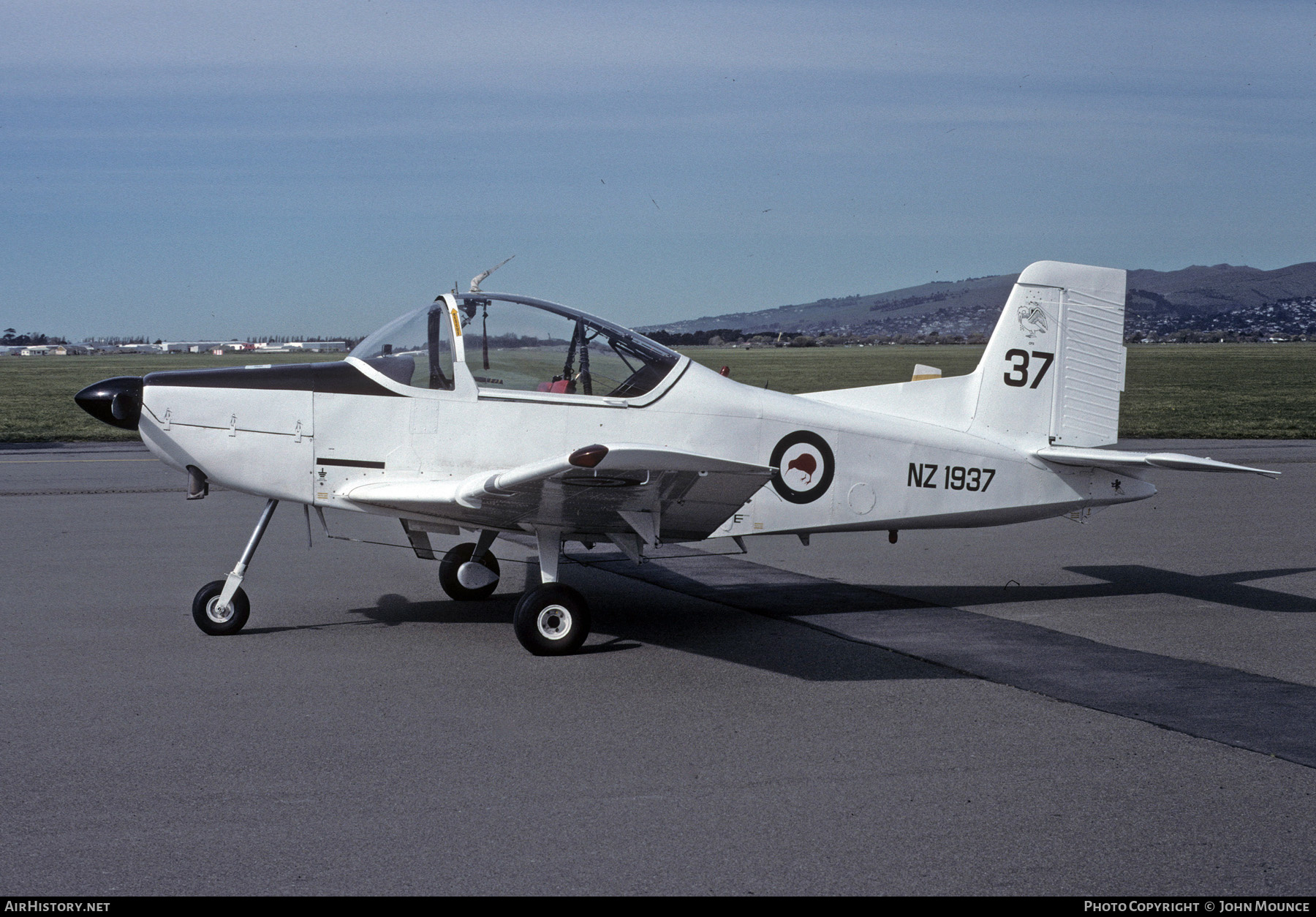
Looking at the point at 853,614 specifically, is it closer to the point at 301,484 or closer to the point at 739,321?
the point at 301,484

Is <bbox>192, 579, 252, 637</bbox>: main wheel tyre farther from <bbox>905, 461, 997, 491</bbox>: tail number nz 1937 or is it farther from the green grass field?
<bbox>905, 461, 997, 491</bbox>: tail number nz 1937

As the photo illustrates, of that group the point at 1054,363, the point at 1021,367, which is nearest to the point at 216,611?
the point at 1021,367

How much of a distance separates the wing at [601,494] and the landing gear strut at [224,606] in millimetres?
820

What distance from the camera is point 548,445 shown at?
7.00 m

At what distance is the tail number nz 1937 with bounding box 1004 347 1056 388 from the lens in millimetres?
8117

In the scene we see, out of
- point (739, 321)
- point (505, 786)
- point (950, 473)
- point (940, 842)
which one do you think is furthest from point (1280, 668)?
point (739, 321)

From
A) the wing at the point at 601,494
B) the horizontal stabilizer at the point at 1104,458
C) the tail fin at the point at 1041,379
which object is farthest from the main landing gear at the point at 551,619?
the horizontal stabilizer at the point at 1104,458

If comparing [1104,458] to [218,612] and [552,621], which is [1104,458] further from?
[218,612]

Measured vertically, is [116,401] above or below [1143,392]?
above

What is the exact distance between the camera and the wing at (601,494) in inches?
231

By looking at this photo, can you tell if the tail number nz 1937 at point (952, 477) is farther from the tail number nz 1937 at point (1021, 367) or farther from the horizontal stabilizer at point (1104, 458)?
the tail number nz 1937 at point (1021, 367)

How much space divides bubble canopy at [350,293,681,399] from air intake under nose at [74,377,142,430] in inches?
51.0

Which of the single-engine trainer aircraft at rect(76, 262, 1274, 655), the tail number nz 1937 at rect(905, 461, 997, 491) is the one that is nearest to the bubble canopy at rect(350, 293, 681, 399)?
the single-engine trainer aircraft at rect(76, 262, 1274, 655)

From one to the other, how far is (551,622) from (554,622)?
0.02 meters
